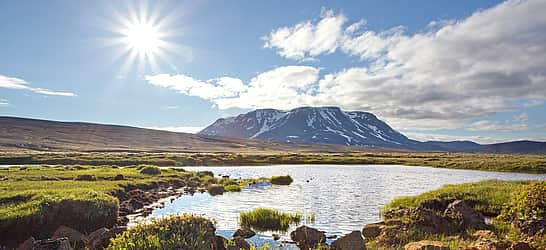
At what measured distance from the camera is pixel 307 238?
21.3 meters

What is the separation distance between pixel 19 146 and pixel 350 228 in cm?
20445

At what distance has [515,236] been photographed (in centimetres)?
1766

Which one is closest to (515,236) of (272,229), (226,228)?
(272,229)

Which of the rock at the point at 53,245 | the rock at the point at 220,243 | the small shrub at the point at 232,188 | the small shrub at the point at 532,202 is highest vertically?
the small shrub at the point at 532,202

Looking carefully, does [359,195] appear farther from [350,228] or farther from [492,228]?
[492,228]

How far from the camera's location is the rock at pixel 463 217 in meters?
22.1

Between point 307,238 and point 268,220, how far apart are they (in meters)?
6.44

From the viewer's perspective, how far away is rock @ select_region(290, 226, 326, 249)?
20.8m

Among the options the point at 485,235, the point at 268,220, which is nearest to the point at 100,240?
the point at 268,220

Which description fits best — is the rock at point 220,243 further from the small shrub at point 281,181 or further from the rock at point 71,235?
the small shrub at point 281,181

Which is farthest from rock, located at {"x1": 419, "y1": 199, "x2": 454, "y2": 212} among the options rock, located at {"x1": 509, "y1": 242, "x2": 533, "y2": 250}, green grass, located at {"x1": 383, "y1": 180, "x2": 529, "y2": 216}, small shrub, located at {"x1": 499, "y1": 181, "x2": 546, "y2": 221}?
rock, located at {"x1": 509, "y1": 242, "x2": 533, "y2": 250}

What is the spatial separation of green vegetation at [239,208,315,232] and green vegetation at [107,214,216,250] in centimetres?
1085

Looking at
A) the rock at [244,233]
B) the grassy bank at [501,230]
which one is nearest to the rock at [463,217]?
the grassy bank at [501,230]

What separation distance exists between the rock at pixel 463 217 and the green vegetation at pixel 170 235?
15.1 metres
